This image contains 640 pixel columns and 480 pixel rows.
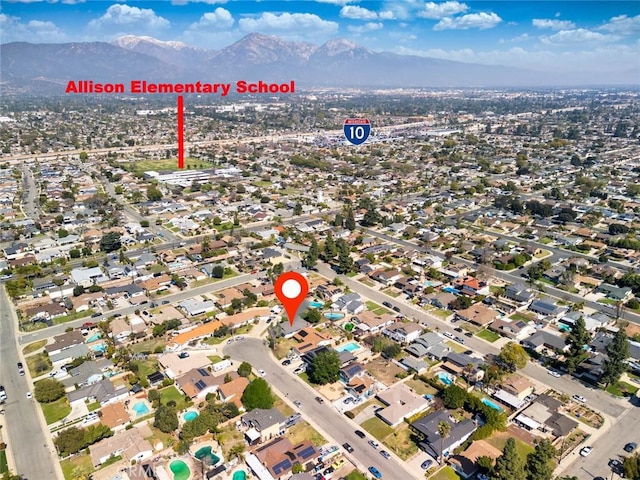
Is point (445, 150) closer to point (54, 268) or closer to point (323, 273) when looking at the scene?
point (323, 273)

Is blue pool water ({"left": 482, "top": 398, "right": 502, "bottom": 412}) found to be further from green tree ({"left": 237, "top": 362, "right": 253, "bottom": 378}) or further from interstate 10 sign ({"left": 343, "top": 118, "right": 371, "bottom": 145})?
interstate 10 sign ({"left": 343, "top": 118, "right": 371, "bottom": 145})

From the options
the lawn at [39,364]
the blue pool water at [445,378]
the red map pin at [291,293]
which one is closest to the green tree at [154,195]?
the red map pin at [291,293]

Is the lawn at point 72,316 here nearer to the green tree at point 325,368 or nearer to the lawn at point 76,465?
the lawn at point 76,465

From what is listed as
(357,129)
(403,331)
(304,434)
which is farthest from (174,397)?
(357,129)

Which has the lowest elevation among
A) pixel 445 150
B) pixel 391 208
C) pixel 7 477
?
pixel 7 477

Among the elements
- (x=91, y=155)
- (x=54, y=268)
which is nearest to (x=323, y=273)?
(x=54, y=268)

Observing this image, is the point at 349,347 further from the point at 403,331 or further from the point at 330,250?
the point at 330,250

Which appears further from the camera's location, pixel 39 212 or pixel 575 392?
pixel 39 212
